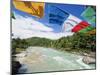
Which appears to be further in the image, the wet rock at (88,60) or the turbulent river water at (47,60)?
the wet rock at (88,60)

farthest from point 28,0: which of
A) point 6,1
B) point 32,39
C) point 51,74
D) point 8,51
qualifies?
point 51,74

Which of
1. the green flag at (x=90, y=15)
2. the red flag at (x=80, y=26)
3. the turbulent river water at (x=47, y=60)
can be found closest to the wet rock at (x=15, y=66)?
the turbulent river water at (x=47, y=60)

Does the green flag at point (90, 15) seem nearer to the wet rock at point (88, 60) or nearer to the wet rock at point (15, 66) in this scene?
the wet rock at point (88, 60)

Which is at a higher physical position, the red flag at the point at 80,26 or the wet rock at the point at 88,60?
the red flag at the point at 80,26

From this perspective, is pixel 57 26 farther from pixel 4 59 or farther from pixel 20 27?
pixel 4 59

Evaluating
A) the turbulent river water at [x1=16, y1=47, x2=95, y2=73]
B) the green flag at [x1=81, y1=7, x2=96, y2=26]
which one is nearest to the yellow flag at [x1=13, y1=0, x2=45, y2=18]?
the turbulent river water at [x1=16, y1=47, x2=95, y2=73]

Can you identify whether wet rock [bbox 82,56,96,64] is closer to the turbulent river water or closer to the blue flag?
the turbulent river water

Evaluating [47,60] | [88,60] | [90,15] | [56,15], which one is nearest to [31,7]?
[56,15]
